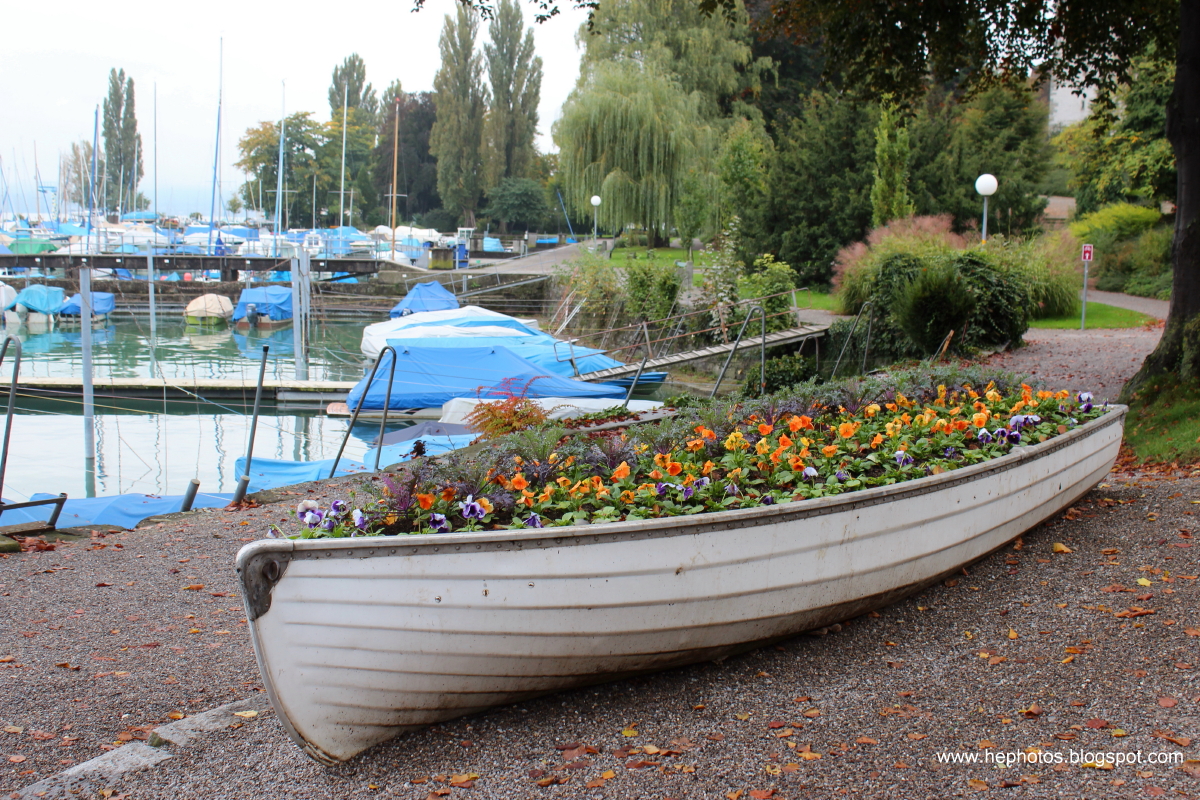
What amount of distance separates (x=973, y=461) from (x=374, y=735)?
3370 millimetres

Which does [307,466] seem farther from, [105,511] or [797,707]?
[797,707]

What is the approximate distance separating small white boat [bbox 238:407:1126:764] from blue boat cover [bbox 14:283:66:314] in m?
41.2

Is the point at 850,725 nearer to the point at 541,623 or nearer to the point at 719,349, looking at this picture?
the point at 541,623

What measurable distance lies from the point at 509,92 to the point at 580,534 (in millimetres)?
64317

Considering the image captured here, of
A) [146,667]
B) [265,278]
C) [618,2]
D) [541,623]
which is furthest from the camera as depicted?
[265,278]

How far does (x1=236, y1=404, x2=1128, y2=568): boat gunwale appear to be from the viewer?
314 centimetres

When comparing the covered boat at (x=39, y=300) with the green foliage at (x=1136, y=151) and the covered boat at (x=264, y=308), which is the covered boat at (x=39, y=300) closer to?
the covered boat at (x=264, y=308)

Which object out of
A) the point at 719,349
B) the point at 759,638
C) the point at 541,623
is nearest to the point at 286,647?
the point at 541,623

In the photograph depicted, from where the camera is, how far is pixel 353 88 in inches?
3184

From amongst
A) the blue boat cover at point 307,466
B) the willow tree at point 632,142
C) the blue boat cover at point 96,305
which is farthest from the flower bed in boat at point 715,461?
the blue boat cover at point 96,305

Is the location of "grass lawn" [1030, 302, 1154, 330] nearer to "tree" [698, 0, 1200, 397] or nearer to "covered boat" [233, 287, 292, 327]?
"tree" [698, 0, 1200, 397]

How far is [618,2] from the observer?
3547cm

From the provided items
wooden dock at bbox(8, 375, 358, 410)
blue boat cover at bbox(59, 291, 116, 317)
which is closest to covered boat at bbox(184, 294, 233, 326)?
blue boat cover at bbox(59, 291, 116, 317)

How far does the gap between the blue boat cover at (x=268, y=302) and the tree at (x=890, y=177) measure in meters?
25.9
